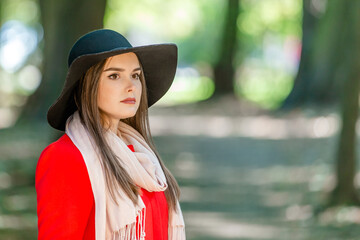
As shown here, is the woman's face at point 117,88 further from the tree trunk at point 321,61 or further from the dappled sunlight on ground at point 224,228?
the tree trunk at point 321,61

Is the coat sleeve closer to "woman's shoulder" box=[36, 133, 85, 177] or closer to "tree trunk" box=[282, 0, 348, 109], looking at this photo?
"woman's shoulder" box=[36, 133, 85, 177]

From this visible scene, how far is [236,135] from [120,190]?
1599 cm

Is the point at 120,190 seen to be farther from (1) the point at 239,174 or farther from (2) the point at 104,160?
(1) the point at 239,174

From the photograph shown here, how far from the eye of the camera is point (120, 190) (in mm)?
2648

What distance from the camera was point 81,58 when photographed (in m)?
2.66

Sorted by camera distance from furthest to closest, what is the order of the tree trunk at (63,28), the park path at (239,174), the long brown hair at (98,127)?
the tree trunk at (63,28) < the park path at (239,174) < the long brown hair at (98,127)

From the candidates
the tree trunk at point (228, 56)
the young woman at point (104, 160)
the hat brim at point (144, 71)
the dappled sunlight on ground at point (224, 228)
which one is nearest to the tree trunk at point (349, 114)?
the dappled sunlight on ground at point (224, 228)

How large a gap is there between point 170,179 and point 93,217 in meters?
0.53

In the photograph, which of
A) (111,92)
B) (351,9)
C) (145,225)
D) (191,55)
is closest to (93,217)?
(145,225)

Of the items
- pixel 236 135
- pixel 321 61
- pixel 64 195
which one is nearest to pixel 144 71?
pixel 64 195

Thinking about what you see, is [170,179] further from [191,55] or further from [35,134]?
[191,55]

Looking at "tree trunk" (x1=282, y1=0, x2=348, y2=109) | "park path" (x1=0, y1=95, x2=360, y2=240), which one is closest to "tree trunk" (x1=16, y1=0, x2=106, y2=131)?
"park path" (x1=0, y1=95, x2=360, y2=240)

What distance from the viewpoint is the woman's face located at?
279 centimetres

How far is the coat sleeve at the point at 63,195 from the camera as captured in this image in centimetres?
248
